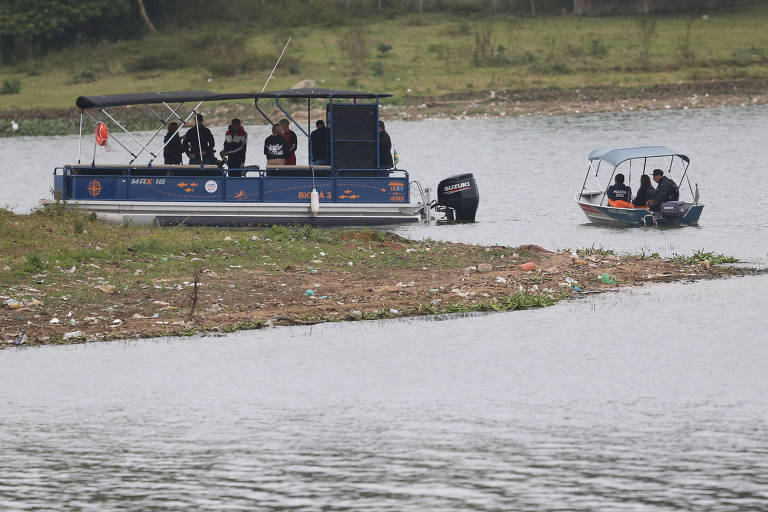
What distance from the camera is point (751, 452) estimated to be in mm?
11336

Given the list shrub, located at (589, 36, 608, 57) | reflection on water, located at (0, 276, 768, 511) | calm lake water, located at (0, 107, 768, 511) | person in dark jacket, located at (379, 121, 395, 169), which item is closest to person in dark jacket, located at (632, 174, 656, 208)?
person in dark jacket, located at (379, 121, 395, 169)

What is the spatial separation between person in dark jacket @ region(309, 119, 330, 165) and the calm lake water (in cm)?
878

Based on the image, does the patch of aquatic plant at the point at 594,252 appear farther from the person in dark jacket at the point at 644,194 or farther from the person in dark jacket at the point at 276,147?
the person in dark jacket at the point at 276,147

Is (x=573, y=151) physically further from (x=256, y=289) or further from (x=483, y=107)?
(x=256, y=289)

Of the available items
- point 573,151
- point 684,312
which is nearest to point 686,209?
point 684,312

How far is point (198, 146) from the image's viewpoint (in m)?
25.5

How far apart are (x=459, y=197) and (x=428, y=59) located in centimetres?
3644

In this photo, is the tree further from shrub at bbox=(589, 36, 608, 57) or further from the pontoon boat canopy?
the pontoon boat canopy

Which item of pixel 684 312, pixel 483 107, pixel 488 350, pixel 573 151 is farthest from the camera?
pixel 483 107

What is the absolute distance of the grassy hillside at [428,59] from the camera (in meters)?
60.0

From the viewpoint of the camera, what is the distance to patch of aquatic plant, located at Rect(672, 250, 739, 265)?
2077 cm

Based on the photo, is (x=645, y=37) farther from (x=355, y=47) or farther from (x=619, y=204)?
(x=619, y=204)

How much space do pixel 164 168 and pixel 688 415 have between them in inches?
585

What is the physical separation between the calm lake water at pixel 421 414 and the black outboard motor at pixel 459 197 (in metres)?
8.79
